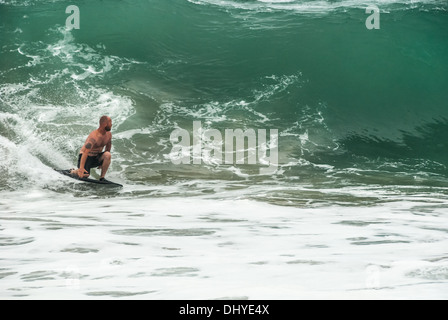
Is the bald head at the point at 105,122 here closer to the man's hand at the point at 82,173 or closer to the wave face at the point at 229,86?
the man's hand at the point at 82,173

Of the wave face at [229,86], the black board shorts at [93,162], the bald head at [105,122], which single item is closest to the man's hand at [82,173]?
the black board shorts at [93,162]

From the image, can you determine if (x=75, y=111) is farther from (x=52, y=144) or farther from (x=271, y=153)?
(x=271, y=153)

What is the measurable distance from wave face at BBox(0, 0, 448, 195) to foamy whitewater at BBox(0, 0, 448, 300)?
0.06 meters

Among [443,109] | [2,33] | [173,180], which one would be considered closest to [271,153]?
[173,180]

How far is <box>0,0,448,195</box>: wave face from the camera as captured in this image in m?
10.8

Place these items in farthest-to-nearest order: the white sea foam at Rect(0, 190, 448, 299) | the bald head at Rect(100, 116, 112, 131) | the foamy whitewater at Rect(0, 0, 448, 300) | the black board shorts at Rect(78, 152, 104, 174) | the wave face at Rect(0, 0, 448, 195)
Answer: the wave face at Rect(0, 0, 448, 195), the black board shorts at Rect(78, 152, 104, 174), the bald head at Rect(100, 116, 112, 131), the foamy whitewater at Rect(0, 0, 448, 300), the white sea foam at Rect(0, 190, 448, 299)

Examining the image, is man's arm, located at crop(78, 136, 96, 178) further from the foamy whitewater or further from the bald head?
the bald head

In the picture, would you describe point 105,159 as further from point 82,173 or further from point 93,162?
point 82,173

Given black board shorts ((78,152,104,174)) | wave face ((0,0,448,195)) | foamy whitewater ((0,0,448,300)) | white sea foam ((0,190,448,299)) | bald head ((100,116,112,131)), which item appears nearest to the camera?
white sea foam ((0,190,448,299))

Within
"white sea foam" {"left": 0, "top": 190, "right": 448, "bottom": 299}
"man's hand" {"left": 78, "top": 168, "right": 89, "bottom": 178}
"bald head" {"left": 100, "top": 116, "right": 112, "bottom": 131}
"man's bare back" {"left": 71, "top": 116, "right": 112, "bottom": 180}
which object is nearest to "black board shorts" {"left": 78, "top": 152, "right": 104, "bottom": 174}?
"man's bare back" {"left": 71, "top": 116, "right": 112, "bottom": 180}

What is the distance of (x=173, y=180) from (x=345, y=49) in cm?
851

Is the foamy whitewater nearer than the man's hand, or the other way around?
the foamy whitewater

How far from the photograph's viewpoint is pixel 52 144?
35.6ft

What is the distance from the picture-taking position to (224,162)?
439 inches
